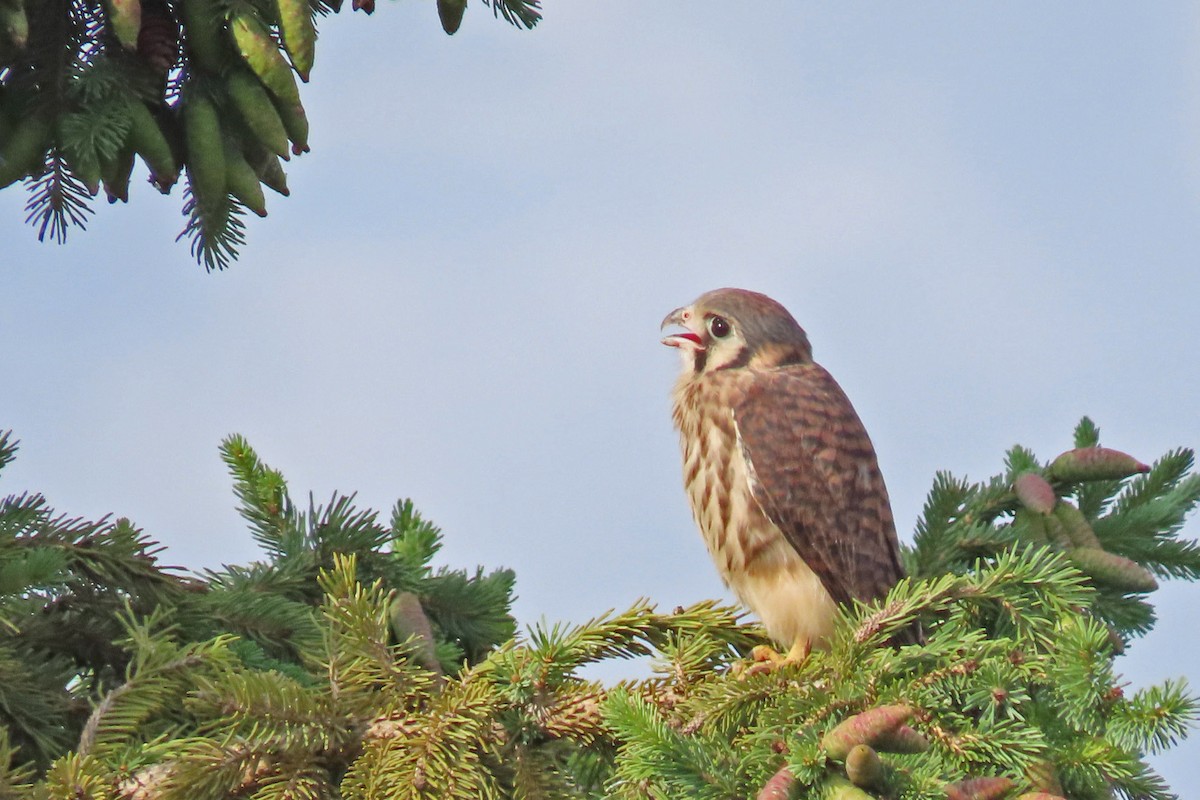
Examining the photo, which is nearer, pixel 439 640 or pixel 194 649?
pixel 194 649

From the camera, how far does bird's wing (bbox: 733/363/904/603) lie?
357 cm

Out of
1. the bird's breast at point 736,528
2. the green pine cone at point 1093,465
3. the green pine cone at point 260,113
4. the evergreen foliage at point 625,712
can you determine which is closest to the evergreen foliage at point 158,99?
the green pine cone at point 260,113

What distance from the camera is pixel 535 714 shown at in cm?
230

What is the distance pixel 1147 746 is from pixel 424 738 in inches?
38.9

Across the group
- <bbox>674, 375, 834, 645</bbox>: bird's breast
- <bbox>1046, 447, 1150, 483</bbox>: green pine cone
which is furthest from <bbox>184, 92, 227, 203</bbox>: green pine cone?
<bbox>1046, 447, 1150, 483</bbox>: green pine cone

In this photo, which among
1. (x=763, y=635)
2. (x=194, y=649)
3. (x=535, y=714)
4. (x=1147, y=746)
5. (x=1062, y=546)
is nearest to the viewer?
(x=1147, y=746)

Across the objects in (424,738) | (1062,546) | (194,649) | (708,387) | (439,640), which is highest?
(708,387)

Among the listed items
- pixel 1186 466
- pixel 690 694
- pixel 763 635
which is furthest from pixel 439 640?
pixel 1186 466

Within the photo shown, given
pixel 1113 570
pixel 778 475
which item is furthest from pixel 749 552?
pixel 1113 570

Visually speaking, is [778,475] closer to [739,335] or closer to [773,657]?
[739,335]

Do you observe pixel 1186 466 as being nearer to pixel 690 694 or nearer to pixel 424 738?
pixel 690 694

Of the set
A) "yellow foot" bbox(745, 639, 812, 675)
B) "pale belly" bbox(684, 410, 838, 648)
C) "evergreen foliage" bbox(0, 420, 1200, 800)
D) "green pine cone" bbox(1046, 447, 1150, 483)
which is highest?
"green pine cone" bbox(1046, 447, 1150, 483)

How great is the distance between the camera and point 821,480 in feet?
12.2

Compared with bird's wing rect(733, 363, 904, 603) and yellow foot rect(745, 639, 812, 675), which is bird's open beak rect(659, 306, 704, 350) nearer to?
bird's wing rect(733, 363, 904, 603)
